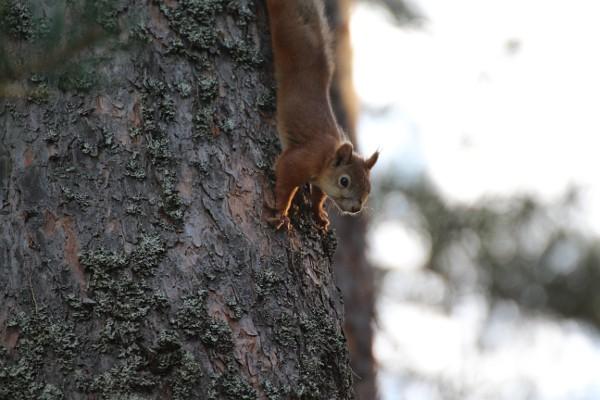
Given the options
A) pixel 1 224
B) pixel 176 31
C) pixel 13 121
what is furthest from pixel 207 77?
pixel 1 224

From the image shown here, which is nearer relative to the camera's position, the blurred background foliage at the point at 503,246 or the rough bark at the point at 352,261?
the rough bark at the point at 352,261

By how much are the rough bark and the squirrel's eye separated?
6.14ft

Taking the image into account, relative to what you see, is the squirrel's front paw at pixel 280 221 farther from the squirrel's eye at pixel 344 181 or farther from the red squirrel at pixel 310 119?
the squirrel's eye at pixel 344 181

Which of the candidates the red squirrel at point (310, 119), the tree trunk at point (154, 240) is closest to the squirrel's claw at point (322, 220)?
the red squirrel at point (310, 119)

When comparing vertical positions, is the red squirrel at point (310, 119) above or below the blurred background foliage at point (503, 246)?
above

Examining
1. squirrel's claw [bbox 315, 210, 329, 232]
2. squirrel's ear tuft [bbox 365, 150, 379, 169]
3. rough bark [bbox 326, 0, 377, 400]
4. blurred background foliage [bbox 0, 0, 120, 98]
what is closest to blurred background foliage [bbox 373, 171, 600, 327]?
rough bark [bbox 326, 0, 377, 400]

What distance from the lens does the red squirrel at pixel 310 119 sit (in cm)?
274

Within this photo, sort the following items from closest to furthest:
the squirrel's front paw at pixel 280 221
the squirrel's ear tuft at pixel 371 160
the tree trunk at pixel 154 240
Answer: the tree trunk at pixel 154 240 → the squirrel's front paw at pixel 280 221 → the squirrel's ear tuft at pixel 371 160

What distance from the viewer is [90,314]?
2004 mm

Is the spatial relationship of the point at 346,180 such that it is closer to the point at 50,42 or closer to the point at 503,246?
the point at 50,42

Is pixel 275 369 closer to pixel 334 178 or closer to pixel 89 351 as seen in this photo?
pixel 89 351

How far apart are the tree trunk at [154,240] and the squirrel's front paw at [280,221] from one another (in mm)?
27

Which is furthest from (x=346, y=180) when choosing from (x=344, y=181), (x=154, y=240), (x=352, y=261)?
(x=352, y=261)

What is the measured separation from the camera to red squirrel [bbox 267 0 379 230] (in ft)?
9.00
